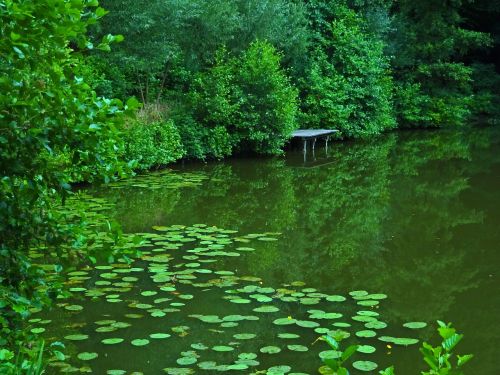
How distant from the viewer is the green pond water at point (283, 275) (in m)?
5.70

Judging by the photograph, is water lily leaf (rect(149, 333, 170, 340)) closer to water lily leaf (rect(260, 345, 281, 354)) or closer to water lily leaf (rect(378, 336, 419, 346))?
water lily leaf (rect(260, 345, 281, 354))

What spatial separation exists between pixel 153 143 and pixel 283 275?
7590mm

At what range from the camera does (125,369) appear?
5.29 meters

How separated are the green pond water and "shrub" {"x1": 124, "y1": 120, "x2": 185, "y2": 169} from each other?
0.40 m

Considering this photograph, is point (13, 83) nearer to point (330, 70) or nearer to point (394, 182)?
point (394, 182)

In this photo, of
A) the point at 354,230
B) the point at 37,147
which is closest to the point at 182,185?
the point at 354,230

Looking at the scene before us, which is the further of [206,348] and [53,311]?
[53,311]

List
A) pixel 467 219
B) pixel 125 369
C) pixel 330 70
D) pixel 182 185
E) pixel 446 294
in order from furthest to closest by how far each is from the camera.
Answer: pixel 330 70 < pixel 182 185 < pixel 467 219 < pixel 446 294 < pixel 125 369

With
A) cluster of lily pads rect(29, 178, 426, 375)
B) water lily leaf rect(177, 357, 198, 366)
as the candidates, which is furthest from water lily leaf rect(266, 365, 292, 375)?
water lily leaf rect(177, 357, 198, 366)

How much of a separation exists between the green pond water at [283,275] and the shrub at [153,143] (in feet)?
1.32

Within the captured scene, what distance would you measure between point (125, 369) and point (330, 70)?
1781 cm

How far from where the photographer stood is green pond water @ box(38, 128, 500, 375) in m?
5.70

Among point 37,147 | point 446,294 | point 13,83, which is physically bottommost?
point 446,294

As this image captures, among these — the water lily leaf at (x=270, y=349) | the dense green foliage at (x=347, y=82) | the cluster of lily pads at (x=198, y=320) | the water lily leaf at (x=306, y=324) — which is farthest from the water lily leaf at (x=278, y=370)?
the dense green foliage at (x=347, y=82)
